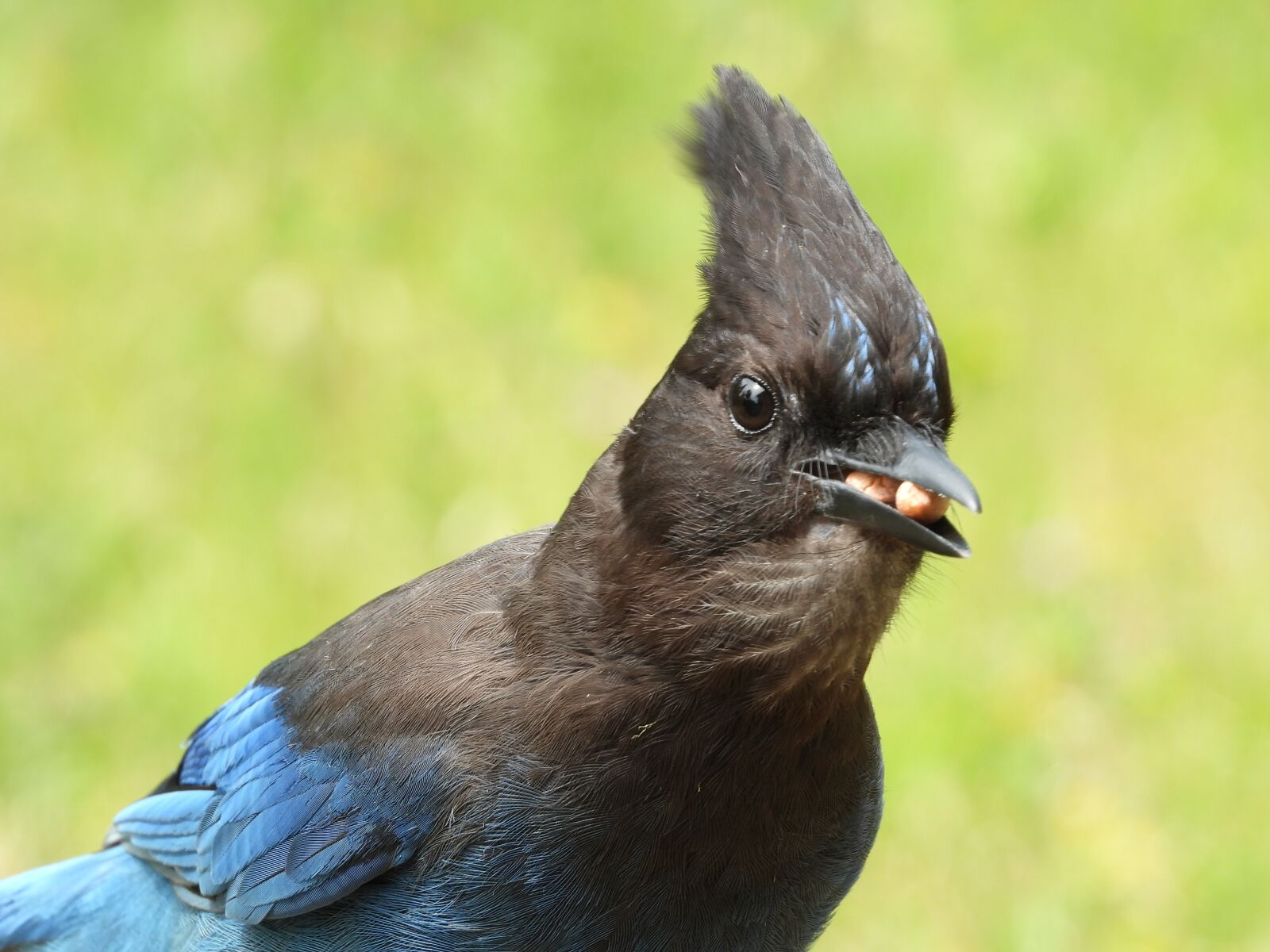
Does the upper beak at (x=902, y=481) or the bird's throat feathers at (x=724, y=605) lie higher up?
the upper beak at (x=902, y=481)

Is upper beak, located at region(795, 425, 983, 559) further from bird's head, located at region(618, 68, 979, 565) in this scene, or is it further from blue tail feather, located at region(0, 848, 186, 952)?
blue tail feather, located at region(0, 848, 186, 952)

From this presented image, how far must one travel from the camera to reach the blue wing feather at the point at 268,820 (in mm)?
2947

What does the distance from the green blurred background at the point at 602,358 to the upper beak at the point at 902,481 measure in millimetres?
2320

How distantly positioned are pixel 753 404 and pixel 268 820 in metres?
1.18

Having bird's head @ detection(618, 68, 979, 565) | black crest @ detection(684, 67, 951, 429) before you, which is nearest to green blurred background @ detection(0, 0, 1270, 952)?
bird's head @ detection(618, 68, 979, 565)

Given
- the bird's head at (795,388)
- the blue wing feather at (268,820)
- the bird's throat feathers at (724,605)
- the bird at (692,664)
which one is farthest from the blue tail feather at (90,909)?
the bird's head at (795,388)

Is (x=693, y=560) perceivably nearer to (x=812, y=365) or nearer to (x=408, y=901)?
(x=812, y=365)

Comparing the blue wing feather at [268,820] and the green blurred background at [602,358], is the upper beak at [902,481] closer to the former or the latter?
the blue wing feather at [268,820]

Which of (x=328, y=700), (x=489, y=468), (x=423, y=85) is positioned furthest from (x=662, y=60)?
(x=328, y=700)

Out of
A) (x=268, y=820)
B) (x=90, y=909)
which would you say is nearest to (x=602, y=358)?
(x=90, y=909)

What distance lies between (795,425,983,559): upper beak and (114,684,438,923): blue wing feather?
79 cm

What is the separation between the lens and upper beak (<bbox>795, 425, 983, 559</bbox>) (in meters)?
2.45

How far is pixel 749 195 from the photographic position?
107 inches

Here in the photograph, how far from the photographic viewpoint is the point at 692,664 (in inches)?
106
